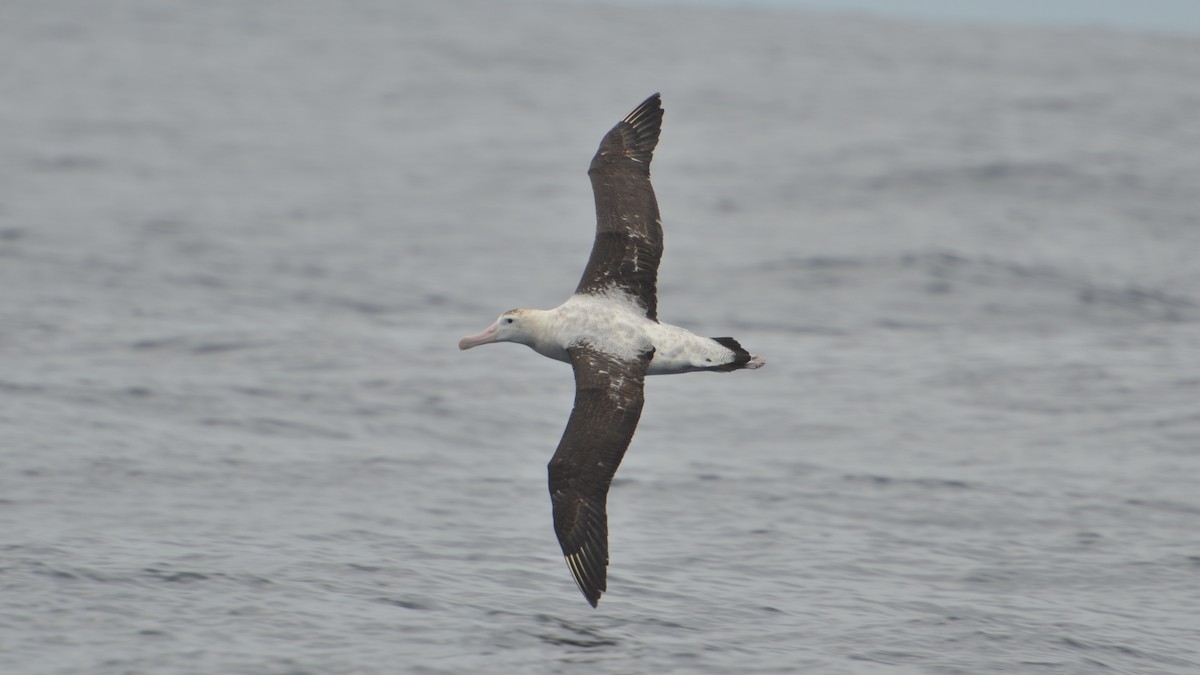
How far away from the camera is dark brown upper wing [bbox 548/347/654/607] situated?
9766mm

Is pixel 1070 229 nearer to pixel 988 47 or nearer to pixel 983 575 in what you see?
pixel 983 575

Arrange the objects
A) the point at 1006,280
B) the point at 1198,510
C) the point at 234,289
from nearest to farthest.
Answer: the point at 1198,510 → the point at 234,289 → the point at 1006,280

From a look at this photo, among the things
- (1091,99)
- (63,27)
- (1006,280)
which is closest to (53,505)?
(1006,280)

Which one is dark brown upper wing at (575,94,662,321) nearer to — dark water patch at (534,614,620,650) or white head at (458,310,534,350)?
white head at (458,310,534,350)

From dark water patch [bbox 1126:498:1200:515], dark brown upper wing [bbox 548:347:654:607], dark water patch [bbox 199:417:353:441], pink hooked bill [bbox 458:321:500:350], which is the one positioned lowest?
dark water patch [bbox 199:417:353:441]

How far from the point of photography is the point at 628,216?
11.5 meters

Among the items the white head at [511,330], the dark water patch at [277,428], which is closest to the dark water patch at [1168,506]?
the white head at [511,330]

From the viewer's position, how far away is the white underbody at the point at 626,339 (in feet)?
35.0

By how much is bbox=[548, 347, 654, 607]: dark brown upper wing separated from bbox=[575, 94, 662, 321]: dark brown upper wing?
1.39m

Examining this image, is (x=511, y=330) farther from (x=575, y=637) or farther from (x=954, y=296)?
(x=954, y=296)

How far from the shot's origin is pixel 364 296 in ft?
74.1

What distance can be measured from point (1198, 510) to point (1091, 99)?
105 feet

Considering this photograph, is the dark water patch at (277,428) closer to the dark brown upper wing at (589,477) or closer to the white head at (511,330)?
A: the white head at (511,330)

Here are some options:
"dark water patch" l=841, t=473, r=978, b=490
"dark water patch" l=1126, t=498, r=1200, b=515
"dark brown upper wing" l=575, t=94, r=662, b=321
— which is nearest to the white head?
"dark brown upper wing" l=575, t=94, r=662, b=321
